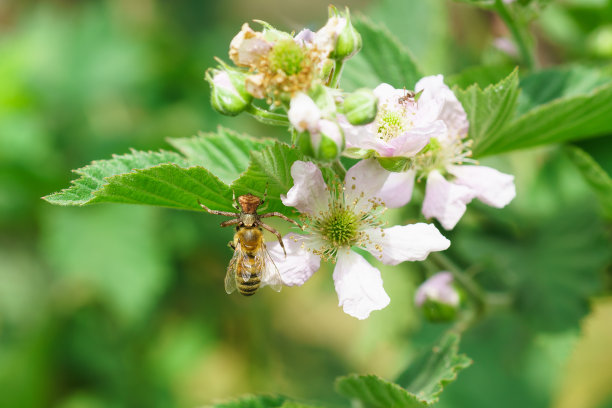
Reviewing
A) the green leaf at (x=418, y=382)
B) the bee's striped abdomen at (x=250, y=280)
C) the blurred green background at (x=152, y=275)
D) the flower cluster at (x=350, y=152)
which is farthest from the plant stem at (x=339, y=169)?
the blurred green background at (x=152, y=275)

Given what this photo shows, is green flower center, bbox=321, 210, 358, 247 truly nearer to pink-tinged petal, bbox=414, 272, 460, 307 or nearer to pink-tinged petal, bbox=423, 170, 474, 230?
pink-tinged petal, bbox=423, 170, 474, 230

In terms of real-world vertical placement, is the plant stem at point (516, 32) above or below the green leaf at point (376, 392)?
above

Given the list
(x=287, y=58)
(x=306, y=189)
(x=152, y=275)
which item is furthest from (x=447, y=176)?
(x=152, y=275)

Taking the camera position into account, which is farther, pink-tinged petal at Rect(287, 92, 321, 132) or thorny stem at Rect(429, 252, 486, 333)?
thorny stem at Rect(429, 252, 486, 333)

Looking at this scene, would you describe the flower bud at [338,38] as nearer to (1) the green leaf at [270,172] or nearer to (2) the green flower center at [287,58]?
(2) the green flower center at [287,58]

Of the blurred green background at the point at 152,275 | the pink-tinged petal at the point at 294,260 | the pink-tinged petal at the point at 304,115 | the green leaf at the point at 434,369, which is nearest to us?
the pink-tinged petal at the point at 304,115

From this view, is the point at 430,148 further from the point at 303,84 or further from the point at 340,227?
the point at 303,84

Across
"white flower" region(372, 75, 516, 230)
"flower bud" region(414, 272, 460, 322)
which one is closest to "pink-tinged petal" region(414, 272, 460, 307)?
"flower bud" region(414, 272, 460, 322)
